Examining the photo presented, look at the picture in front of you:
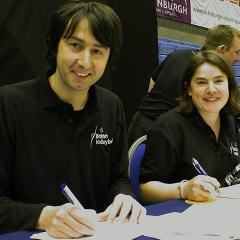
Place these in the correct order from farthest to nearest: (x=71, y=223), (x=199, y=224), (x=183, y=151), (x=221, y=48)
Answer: (x=221, y=48)
(x=183, y=151)
(x=199, y=224)
(x=71, y=223)

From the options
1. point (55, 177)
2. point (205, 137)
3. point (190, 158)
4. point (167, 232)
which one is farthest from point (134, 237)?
point (205, 137)

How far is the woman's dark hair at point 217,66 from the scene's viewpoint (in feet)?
6.89

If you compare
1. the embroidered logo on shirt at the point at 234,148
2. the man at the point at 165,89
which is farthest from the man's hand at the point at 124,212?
the man at the point at 165,89

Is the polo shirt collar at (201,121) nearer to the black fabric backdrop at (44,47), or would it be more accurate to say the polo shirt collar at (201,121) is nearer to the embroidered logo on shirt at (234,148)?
the embroidered logo on shirt at (234,148)

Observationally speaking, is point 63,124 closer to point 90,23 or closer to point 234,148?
point 90,23

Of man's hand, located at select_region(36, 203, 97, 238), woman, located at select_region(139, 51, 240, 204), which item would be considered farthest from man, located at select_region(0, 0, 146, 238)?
woman, located at select_region(139, 51, 240, 204)

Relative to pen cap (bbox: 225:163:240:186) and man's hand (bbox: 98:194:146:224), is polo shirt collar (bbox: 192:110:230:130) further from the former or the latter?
man's hand (bbox: 98:194:146:224)

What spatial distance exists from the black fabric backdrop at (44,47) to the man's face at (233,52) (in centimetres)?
129

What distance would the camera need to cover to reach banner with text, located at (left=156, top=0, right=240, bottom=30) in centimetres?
629

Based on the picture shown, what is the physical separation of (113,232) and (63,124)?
529mm

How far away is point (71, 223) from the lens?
1.07m

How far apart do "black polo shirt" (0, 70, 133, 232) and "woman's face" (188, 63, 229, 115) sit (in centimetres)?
71

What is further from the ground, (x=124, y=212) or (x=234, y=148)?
(x=234, y=148)

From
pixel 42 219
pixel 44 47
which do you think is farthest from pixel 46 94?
pixel 44 47
